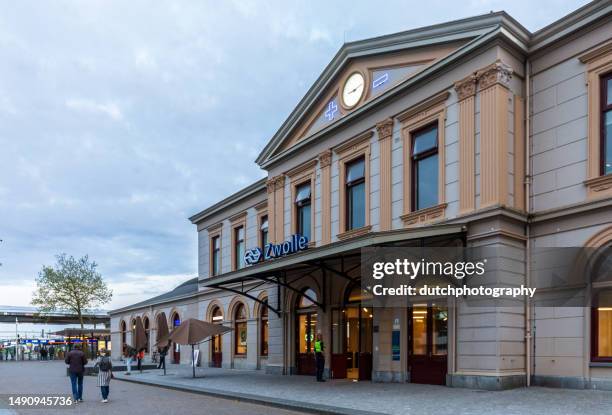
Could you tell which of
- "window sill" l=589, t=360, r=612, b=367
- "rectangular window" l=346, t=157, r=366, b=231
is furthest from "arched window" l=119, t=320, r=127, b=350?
"window sill" l=589, t=360, r=612, b=367

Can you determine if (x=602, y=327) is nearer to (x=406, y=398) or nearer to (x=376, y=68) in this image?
(x=406, y=398)

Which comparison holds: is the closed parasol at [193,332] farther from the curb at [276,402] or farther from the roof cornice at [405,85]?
the roof cornice at [405,85]

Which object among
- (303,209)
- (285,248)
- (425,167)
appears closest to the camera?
(425,167)

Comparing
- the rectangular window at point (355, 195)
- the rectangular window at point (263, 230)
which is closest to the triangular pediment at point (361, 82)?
the rectangular window at point (355, 195)

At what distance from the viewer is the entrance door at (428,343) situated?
58.4 ft

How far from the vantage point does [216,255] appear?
34.9 metres

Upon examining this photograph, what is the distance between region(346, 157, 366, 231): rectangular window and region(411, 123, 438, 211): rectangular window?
2.66 m

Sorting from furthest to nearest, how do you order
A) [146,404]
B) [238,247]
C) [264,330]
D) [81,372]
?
[238,247], [264,330], [81,372], [146,404]

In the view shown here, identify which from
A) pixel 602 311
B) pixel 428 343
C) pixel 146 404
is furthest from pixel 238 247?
pixel 602 311

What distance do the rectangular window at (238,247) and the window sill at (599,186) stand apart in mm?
19762

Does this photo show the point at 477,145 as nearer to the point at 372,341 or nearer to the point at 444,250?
the point at 444,250

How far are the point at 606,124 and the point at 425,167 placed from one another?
536 centimetres

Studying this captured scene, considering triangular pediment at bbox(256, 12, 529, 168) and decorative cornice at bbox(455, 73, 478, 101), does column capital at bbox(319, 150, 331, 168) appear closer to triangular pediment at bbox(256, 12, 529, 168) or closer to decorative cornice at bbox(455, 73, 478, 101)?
triangular pediment at bbox(256, 12, 529, 168)

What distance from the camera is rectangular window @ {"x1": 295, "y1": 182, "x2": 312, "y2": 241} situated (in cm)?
2473
